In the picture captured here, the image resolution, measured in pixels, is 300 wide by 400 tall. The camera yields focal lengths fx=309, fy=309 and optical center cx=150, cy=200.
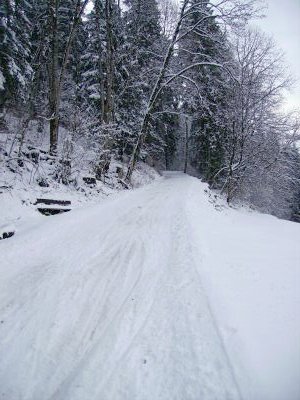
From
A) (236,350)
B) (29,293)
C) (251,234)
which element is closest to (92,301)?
(29,293)

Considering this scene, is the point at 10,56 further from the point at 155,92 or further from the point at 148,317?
the point at 148,317

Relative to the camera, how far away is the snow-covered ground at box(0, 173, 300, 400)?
9.00 feet

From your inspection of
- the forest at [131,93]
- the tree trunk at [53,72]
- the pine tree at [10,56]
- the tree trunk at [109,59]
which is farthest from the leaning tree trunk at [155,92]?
the pine tree at [10,56]

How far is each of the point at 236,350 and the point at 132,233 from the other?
155 inches

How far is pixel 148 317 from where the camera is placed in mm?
3668

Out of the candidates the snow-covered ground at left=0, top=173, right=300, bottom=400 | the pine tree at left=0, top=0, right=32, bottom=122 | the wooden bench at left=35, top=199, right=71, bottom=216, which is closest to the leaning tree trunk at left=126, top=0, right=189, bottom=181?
the pine tree at left=0, top=0, right=32, bottom=122

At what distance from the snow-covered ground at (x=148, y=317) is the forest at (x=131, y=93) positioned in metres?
4.99

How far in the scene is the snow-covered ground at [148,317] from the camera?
2.74 metres

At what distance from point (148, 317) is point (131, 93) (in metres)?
19.3

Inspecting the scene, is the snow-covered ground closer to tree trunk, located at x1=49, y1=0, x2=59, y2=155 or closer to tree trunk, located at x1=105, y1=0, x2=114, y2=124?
tree trunk, located at x1=49, y1=0, x2=59, y2=155

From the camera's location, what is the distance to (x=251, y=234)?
24.6 ft

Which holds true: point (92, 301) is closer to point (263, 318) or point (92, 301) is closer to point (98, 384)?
point (98, 384)

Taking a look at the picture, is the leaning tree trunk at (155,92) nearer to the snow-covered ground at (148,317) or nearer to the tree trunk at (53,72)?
the tree trunk at (53,72)

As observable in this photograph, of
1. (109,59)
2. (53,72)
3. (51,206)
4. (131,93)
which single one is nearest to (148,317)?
(51,206)
